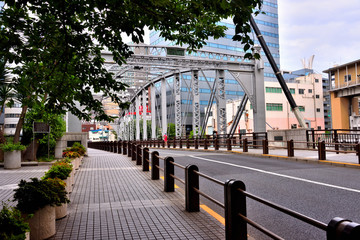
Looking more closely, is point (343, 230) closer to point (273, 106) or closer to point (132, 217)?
point (132, 217)

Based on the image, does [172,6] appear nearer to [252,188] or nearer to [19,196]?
[19,196]

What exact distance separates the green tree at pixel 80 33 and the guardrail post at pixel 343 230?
304 cm

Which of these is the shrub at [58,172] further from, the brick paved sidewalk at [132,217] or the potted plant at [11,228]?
the potted plant at [11,228]

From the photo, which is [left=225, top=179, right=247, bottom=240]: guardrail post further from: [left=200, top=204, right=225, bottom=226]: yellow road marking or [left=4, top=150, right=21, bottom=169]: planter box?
[left=4, top=150, right=21, bottom=169]: planter box

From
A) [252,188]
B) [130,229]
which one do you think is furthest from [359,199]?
[130,229]

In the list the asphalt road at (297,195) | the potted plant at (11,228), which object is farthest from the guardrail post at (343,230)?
the potted plant at (11,228)

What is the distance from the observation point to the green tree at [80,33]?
4.68 m

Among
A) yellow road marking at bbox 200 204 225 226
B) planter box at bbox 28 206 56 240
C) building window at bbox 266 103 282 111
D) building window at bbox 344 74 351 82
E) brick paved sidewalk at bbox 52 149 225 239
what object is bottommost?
yellow road marking at bbox 200 204 225 226

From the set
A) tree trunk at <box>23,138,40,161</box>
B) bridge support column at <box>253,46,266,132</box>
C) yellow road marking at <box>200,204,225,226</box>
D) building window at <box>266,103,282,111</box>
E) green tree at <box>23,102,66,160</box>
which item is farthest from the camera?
building window at <box>266,103,282,111</box>

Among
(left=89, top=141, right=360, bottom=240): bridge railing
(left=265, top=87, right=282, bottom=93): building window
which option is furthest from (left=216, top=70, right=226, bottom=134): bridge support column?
(left=265, top=87, right=282, bottom=93): building window

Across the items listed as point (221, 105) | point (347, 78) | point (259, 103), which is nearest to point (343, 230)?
point (259, 103)

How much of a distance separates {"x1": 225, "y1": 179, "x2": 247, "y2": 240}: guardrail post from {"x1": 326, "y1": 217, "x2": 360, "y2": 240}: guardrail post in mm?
1599

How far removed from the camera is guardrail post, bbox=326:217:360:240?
6.14ft

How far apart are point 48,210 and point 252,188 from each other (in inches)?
198
